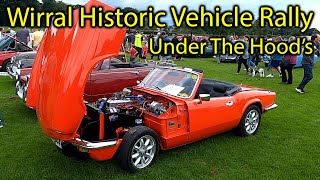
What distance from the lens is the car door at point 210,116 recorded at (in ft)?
A: 16.8

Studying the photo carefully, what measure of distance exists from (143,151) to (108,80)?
3.42 meters

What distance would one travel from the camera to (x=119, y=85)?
7941mm

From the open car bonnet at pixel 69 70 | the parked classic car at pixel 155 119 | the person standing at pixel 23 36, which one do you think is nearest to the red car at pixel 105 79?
the parked classic car at pixel 155 119

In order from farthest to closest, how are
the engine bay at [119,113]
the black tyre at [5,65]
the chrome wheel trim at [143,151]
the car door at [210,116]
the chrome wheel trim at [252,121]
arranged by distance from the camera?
the black tyre at [5,65] → the chrome wheel trim at [252,121] → the car door at [210,116] → the engine bay at [119,113] → the chrome wheel trim at [143,151]

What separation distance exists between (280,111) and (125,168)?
5169 millimetres

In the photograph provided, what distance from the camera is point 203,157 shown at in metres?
5.25

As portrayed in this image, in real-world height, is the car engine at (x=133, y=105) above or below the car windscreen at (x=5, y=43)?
below

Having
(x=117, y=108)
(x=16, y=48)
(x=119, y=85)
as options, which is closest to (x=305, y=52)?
(x=119, y=85)

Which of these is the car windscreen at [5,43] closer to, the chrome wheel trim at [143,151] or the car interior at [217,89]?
the car interior at [217,89]

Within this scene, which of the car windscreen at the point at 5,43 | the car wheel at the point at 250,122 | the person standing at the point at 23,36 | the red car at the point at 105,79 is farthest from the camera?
the person standing at the point at 23,36

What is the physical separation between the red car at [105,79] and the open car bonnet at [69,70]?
3.16 meters

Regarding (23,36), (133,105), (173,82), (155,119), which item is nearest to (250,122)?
(173,82)

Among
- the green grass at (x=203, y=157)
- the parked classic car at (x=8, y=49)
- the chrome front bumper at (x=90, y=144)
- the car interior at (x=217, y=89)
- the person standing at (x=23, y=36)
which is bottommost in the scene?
the green grass at (x=203, y=157)

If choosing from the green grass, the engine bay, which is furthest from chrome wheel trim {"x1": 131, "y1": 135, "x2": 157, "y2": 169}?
the engine bay
